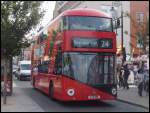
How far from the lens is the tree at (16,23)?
74.9 ft

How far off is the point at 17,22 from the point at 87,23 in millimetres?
5436

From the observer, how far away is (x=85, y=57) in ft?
64.7

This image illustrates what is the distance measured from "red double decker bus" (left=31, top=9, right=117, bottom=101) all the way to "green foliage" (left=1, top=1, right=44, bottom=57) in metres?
3.32

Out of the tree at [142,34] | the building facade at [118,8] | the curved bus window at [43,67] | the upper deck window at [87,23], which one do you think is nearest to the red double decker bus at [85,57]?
the upper deck window at [87,23]

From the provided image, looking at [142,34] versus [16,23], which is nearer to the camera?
[142,34]

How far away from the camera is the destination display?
1964 centimetres

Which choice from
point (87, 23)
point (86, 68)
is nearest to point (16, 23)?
point (87, 23)

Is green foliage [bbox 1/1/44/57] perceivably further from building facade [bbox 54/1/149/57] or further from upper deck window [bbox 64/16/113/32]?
upper deck window [bbox 64/16/113/32]

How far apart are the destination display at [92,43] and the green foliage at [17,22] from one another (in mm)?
3910

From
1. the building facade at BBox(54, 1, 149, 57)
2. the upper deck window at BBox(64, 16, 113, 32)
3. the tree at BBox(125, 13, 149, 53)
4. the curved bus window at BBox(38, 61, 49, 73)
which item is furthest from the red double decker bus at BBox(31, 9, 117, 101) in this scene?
the curved bus window at BBox(38, 61, 49, 73)

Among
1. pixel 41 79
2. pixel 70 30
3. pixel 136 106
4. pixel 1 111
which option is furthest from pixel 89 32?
pixel 41 79

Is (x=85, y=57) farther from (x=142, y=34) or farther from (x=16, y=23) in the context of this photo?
(x=16, y=23)

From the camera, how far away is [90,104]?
70.0 ft

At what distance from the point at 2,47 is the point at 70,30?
147 inches
